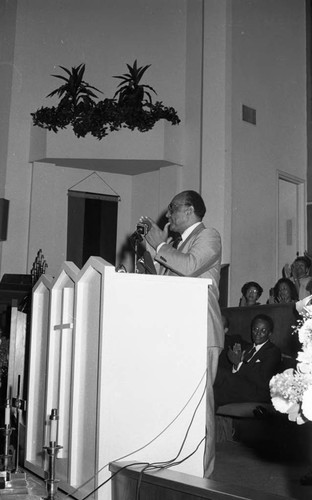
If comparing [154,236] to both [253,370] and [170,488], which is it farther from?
[253,370]

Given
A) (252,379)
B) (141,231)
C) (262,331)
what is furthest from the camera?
(262,331)

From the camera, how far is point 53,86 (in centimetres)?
957

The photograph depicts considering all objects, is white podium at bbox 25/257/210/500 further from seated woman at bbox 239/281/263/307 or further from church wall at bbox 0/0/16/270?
church wall at bbox 0/0/16/270

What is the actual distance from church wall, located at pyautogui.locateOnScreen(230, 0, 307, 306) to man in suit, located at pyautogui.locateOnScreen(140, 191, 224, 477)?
535 cm

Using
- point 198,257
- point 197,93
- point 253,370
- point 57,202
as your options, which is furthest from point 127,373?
point 197,93

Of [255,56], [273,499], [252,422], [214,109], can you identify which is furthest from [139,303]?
[255,56]

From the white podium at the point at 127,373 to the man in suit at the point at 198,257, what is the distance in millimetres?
250

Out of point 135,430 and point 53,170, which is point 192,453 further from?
point 53,170

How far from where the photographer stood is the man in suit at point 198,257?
345 cm

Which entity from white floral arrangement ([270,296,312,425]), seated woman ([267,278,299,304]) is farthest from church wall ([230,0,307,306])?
white floral arrangement ([270,296,312,425])

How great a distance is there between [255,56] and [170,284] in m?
7.40

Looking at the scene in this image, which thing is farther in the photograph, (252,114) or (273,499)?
(252,114)

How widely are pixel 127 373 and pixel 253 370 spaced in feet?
10.1

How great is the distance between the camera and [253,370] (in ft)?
19.2
